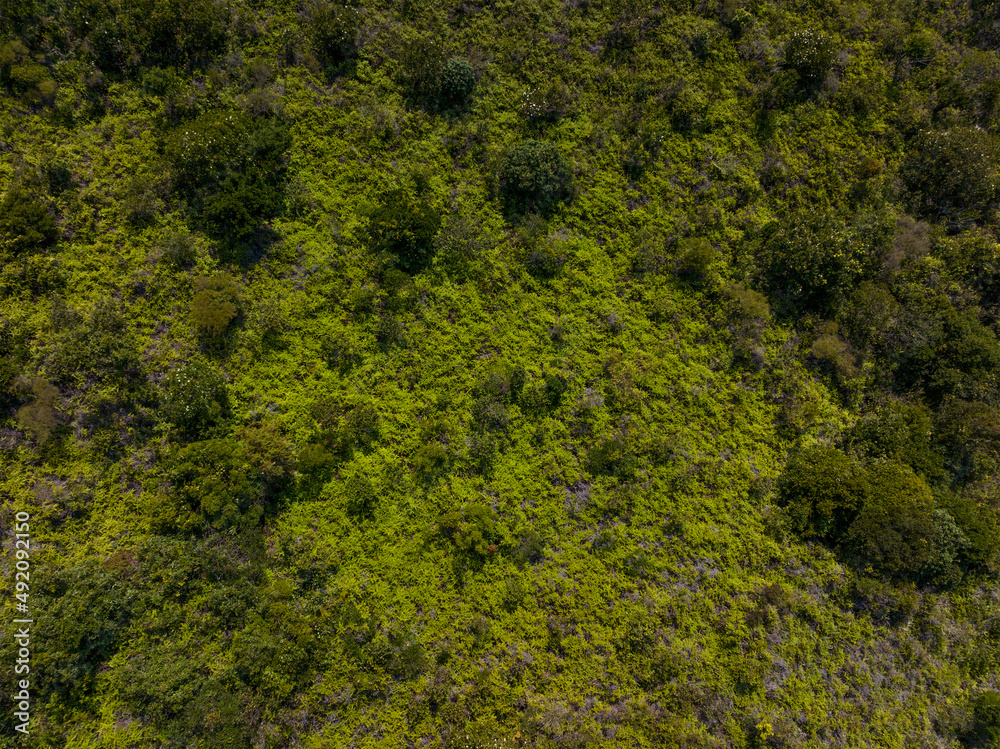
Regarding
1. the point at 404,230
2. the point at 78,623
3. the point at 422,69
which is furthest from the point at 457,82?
the point at 78,623

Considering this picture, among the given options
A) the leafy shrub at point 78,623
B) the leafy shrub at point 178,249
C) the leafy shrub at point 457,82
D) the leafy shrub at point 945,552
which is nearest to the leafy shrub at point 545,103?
the leafy shrub at point 457,82

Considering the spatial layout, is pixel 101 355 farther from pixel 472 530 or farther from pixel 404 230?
pixel 472 530

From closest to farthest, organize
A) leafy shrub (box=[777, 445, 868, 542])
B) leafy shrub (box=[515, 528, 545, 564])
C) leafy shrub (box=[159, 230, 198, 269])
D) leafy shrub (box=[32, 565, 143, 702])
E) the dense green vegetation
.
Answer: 1. leafy shrub (box=[32, 565, 143, 702])
2. the dense green vegetation
3. leafy shrub (box=[515, 528, 545, 564])
4. leafy shrub (box=[159, 230, 198, 269])
5. leafy shrub (box=[777, 445, 868, 542])

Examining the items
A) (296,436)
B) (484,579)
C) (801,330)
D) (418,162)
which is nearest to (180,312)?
(296,436)

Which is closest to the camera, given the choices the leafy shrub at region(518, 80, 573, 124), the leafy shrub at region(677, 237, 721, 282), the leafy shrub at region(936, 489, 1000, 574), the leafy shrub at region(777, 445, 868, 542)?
the leafy shrub at region(777, 445, 868, 542)

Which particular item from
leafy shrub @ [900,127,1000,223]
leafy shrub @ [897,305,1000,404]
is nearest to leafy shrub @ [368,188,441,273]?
leafy shrub @ [897,305,1000,404]

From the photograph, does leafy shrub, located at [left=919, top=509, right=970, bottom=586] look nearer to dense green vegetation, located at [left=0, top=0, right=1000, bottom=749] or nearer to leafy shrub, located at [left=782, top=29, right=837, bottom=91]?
dense green vegetation, located at [left=0, top=0, right=1000, bottom=749]

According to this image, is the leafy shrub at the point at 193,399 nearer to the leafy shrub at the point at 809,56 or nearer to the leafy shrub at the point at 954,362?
the leafy shrub at the point at 954,362
